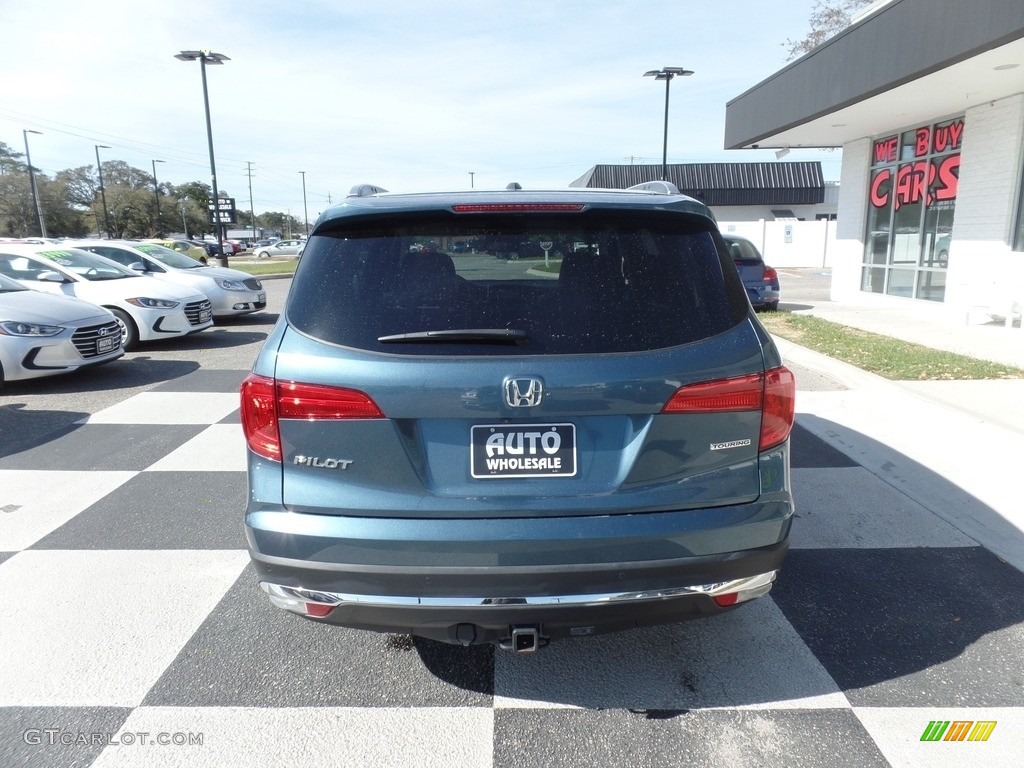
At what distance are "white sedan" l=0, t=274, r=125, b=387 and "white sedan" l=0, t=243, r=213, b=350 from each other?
1682mm

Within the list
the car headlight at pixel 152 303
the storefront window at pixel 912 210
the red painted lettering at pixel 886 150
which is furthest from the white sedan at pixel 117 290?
the red painted lettering at pixel 886 150

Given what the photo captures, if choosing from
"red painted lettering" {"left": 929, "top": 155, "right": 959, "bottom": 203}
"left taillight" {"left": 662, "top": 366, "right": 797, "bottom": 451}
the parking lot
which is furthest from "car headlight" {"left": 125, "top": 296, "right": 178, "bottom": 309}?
"red painted lettering" {"left": 929, "top": 155, "right": 959, "bottom": 203}

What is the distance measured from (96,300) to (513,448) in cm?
1003

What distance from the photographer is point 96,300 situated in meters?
10.3

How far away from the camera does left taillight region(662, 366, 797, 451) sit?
232cm

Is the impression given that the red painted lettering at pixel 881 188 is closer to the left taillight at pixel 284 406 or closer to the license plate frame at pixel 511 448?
the license plate frame at pixel 511 448

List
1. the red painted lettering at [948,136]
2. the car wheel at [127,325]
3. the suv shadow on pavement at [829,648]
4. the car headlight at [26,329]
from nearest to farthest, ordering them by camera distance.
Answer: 1. the suv shadow on pavement at [829,648]
2. the car headlight at [26,329]
3. the car wheel at [127,325]
4. the red painted lettering at [948,136]

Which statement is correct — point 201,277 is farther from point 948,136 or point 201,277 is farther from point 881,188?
point 881,188

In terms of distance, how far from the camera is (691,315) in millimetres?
2432

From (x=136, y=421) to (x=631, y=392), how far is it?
582 cm

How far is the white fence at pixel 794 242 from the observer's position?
1309 inches

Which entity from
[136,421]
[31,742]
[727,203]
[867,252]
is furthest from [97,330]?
[727,203]

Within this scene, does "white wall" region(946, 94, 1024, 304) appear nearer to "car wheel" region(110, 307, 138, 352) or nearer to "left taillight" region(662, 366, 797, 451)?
"left taillight" region(662, 366, 797, 451)

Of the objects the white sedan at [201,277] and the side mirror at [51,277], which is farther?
the white sedan at [201,277]
